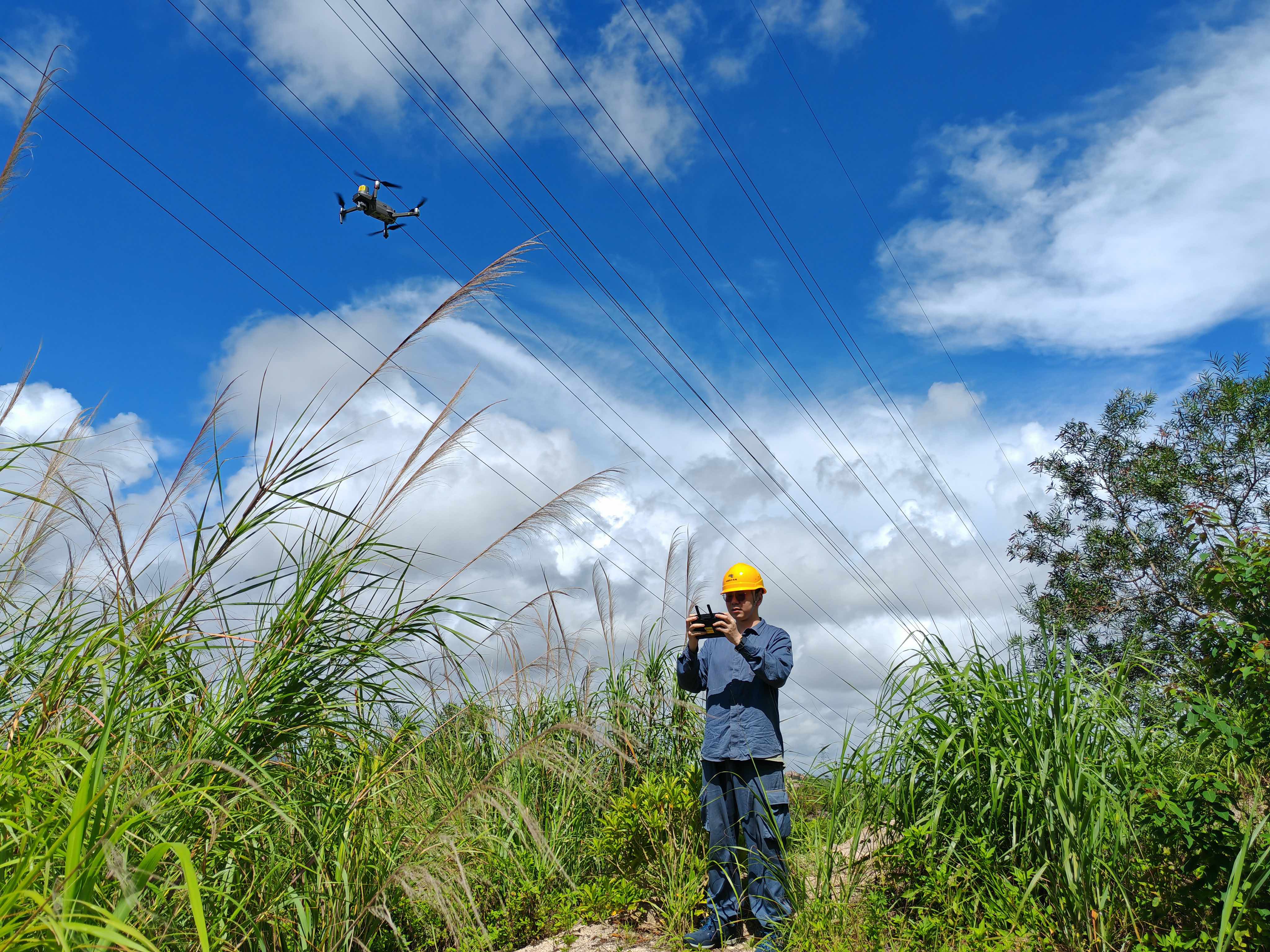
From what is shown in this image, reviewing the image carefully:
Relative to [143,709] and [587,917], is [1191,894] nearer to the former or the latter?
[587,917]

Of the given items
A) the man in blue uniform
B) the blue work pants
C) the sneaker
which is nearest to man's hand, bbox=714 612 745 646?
the man in blue uniform

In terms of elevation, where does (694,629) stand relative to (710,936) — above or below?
above

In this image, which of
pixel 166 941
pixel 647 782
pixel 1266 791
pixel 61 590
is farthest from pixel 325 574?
pixel 1266 791

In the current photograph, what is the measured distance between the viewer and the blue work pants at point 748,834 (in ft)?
12.6

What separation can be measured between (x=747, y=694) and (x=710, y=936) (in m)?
1.14

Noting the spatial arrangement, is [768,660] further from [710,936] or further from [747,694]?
[710,936]

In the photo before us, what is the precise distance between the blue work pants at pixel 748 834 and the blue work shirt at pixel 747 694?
7cm

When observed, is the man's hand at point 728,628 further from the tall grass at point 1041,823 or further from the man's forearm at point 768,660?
the tall grass at point 1041,823

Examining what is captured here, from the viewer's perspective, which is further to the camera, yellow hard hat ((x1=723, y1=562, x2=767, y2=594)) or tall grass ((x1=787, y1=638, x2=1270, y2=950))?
yellow hard hat ((x1=723, y1=562, x2=767, y2=594))

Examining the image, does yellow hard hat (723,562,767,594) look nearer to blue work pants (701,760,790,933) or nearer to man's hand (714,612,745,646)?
man's hand (714,612,745,646)

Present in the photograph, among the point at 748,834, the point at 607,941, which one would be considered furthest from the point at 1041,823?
the point at 607,941

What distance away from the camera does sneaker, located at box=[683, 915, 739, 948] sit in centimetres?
388

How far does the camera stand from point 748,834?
3998 millimetres

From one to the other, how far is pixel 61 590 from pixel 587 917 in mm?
2851
